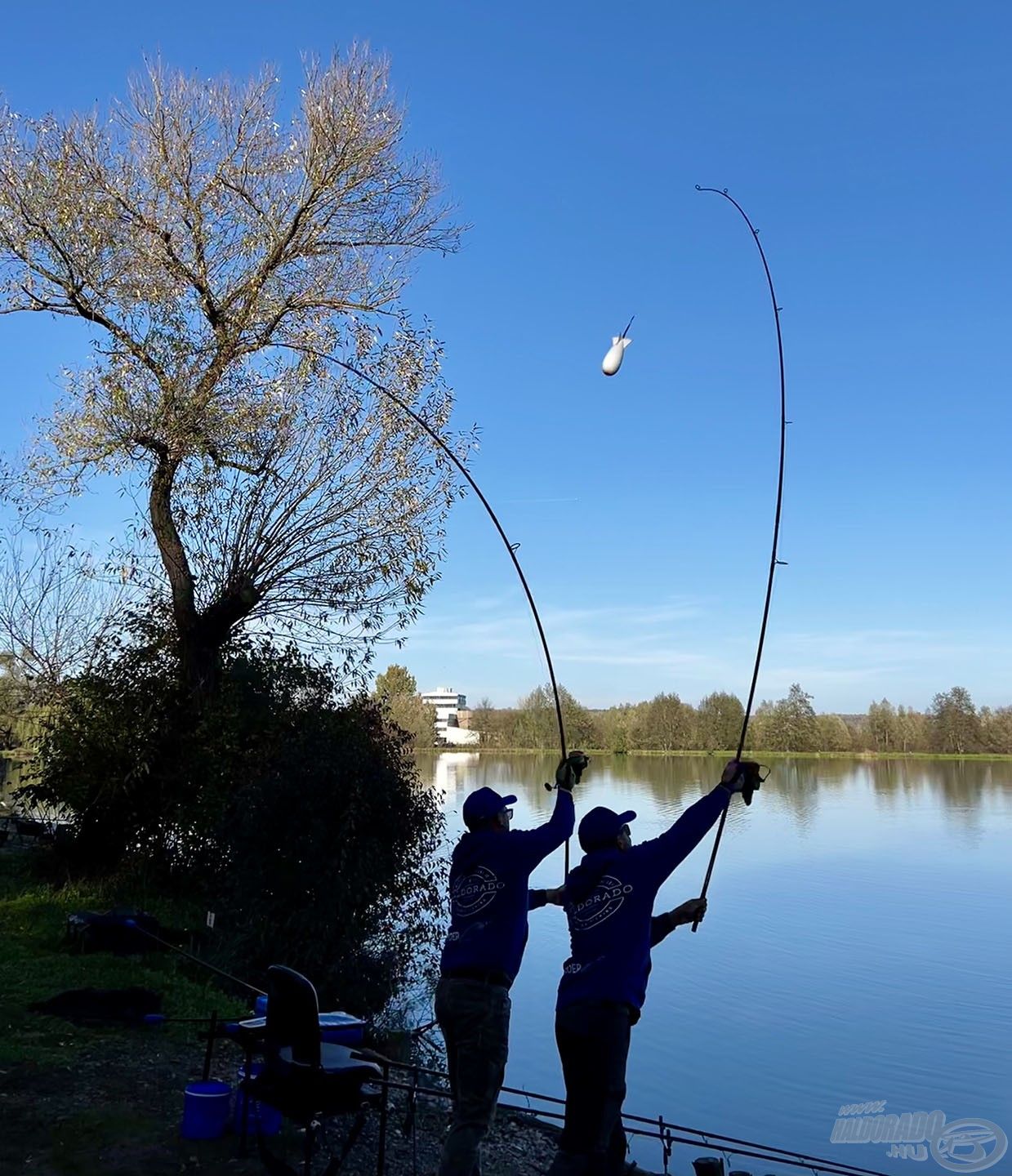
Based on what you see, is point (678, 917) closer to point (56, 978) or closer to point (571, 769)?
point (571, 769)

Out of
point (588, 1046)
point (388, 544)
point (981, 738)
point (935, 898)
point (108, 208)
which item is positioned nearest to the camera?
point (588, 1046)

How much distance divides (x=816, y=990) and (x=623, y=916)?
41.4 ft

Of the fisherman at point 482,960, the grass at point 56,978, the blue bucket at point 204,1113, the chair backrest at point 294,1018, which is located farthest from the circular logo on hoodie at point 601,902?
the grass at point 56,978

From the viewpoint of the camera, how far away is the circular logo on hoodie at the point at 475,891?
13.8ft

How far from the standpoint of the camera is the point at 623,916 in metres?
3.86

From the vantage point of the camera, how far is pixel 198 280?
13.5m

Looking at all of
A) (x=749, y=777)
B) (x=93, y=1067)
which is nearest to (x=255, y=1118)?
(x=93, y=1067)

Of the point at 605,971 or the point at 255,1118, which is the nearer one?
A: the point at 605,971

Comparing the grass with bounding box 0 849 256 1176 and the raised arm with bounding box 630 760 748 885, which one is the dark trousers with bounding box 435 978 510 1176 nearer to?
the raised arm with bounding box 630 760 748 885

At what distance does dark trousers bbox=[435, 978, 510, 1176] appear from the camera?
4.00 metres

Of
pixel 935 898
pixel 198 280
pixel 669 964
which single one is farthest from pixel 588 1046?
pixel 935 898

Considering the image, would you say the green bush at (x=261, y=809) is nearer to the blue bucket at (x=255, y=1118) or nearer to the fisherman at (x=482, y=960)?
the blue bucket at (x=255, y=1118)

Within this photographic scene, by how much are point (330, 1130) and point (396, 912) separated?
5501mm

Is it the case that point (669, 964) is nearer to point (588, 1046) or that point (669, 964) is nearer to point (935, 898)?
point (935, 898)
